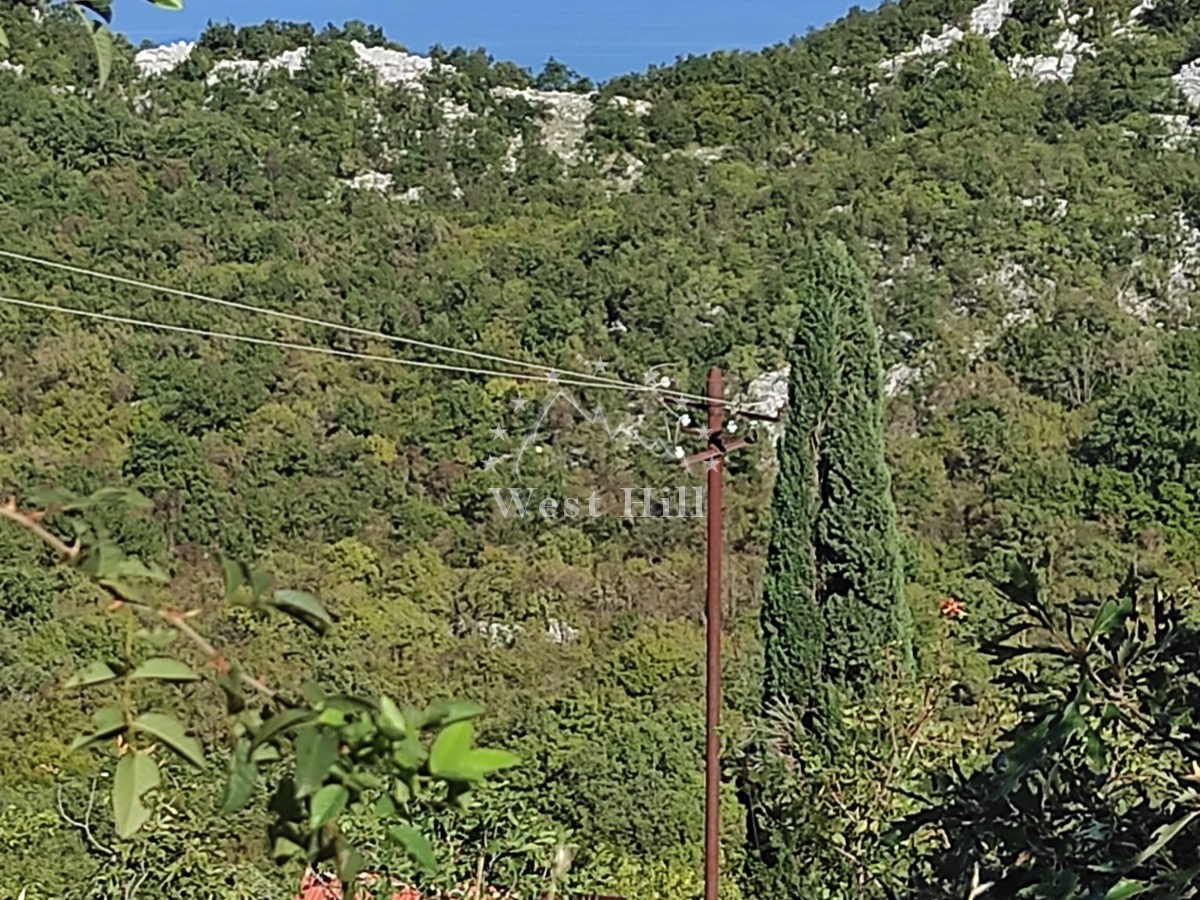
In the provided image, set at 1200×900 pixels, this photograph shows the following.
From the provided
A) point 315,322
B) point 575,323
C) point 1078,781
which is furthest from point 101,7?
point 575,323

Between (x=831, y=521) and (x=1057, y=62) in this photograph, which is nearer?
(x=831, y=521)

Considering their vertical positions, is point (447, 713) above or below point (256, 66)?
below

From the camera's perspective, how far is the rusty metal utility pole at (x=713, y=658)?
6.04m

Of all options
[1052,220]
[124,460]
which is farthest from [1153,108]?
[124,460]

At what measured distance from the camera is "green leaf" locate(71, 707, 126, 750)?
406 millimetres

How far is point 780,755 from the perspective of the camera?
4.38 meters

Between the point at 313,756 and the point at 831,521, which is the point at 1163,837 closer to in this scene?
the point at 313,756

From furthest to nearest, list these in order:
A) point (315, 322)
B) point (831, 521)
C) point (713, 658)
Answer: point (315, 322) → point (831, 521) → point (713, 658)

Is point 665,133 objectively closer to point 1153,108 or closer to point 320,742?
point 1153,108

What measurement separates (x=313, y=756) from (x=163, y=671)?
0.07 meters

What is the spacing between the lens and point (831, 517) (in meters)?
9.23

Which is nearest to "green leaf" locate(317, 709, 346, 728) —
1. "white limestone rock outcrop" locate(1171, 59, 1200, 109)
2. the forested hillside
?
the forested hillside

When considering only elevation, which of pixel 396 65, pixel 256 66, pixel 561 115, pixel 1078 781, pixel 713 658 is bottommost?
pixel 713 658

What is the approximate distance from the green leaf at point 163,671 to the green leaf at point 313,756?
0.06 metres
